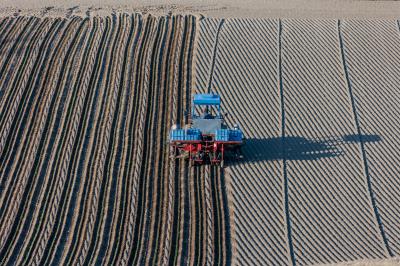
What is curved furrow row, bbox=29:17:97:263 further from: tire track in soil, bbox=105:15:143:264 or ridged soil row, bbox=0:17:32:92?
ridged soil row, bbox=0:17:32:92

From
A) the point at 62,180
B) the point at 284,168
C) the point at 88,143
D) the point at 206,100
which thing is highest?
the point at 206,100

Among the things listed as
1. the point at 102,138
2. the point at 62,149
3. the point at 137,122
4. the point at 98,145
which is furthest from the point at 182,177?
the point at 62,149

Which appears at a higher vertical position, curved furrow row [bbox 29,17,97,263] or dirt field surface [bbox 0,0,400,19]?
dirt field surface [bbox 0,0,400,19]

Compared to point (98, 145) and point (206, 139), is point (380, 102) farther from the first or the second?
point (98, 145)

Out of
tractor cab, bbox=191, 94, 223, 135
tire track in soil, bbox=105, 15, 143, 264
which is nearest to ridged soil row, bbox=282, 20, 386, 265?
tractor cab, bbox=191, 94, 223, 135

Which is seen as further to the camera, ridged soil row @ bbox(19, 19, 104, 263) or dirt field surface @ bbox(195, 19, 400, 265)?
dirt field surface @ bbox(195, 19, 400, 265)

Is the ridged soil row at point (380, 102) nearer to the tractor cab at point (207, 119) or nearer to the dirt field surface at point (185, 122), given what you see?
the dirt field surface at point (185, 122)

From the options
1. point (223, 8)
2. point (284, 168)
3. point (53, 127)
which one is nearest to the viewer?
point (284, 168)
